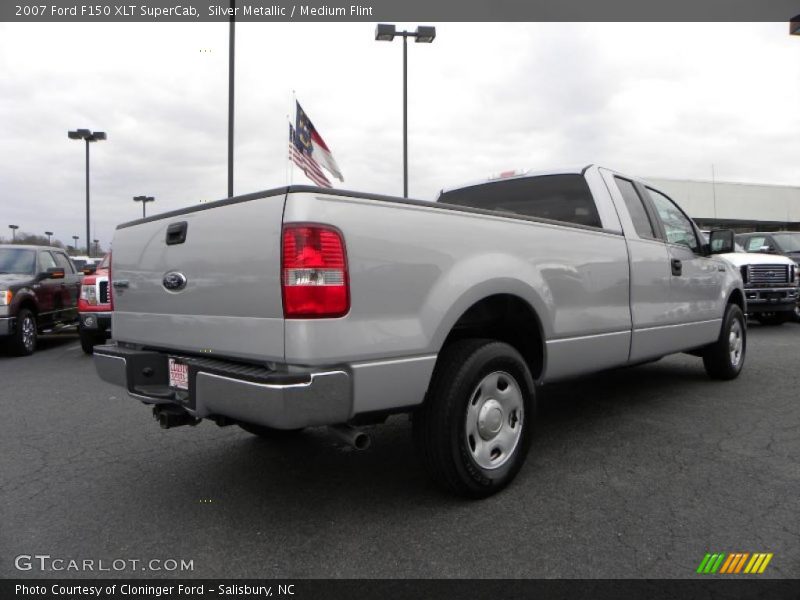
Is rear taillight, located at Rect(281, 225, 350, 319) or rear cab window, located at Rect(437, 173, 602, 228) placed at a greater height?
rear cab window, located at Rect(437, 173, 602, 228)

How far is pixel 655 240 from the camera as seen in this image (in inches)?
187

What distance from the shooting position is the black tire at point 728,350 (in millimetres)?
5844

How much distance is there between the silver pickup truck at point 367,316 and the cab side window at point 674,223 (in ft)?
3.61

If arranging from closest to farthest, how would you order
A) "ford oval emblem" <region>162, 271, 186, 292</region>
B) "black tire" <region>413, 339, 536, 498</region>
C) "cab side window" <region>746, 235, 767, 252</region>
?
"black tire" <region>413, 339, 536, 498</region> → "ford oval emblem" <region>162, 271, 186, 292</region> → "cab side window" <region>746, 235, 767, 252</region>

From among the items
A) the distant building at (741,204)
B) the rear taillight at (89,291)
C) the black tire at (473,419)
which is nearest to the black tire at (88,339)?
the rear taillight at (89,291)

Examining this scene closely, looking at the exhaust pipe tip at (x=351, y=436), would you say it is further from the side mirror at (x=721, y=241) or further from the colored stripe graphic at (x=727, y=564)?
the side mirror at (x=721, y=241)

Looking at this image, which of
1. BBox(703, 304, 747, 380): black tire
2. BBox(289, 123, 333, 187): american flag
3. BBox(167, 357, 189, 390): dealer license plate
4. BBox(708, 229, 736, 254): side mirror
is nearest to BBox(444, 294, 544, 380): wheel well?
BBox(167, 357, 189, 390): dealer license plate

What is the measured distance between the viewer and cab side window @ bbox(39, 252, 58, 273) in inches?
402

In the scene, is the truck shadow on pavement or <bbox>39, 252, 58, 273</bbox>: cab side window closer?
the truck shadow on pavement

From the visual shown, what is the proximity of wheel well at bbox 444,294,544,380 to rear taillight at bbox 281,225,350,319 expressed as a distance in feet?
3.19

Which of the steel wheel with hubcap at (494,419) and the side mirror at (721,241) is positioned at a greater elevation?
the side mirror at (721,241)

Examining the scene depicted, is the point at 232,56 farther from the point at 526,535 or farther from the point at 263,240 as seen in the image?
the point at 526,535

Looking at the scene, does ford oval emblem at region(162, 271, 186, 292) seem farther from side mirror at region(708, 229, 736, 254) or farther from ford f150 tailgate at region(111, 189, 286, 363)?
side mirror at region(708, 229, 736, 254)

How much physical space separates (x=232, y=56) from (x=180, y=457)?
1068 cm
